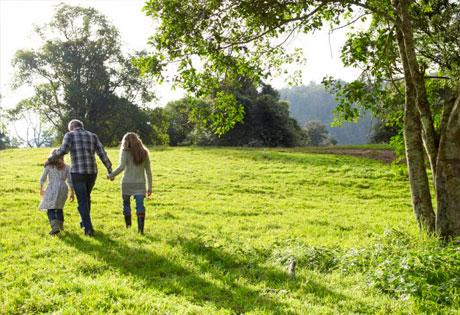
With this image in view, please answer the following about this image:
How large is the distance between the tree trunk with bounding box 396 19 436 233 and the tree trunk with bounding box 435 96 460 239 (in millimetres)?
397

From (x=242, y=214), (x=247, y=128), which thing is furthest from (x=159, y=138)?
(x=242, y=214)

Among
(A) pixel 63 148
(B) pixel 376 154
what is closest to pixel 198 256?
(A) pixel 63 148

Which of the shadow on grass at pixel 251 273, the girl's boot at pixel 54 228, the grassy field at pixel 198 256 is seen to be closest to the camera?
the grassy field at pixel 198 256

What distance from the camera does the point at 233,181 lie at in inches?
862

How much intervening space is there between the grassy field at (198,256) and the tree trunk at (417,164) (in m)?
0.56

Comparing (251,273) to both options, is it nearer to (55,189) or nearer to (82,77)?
(55,189)

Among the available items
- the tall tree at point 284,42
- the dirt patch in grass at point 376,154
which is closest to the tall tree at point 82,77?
the dirt patch in grass at point 376,154

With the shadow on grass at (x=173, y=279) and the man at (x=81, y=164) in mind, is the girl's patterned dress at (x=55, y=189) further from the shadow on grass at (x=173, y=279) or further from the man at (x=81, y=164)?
the shadow on grass at (x=173, y=279)

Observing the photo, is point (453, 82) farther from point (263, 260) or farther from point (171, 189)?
point (171, 189)

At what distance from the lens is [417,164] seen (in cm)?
820

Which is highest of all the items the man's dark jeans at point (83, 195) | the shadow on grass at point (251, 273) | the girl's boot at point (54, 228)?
the man's dark jeans at point (83, 195)

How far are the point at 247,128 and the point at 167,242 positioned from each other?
141 feet

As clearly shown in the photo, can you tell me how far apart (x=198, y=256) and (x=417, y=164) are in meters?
5.34

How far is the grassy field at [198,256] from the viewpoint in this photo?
4750 mm
